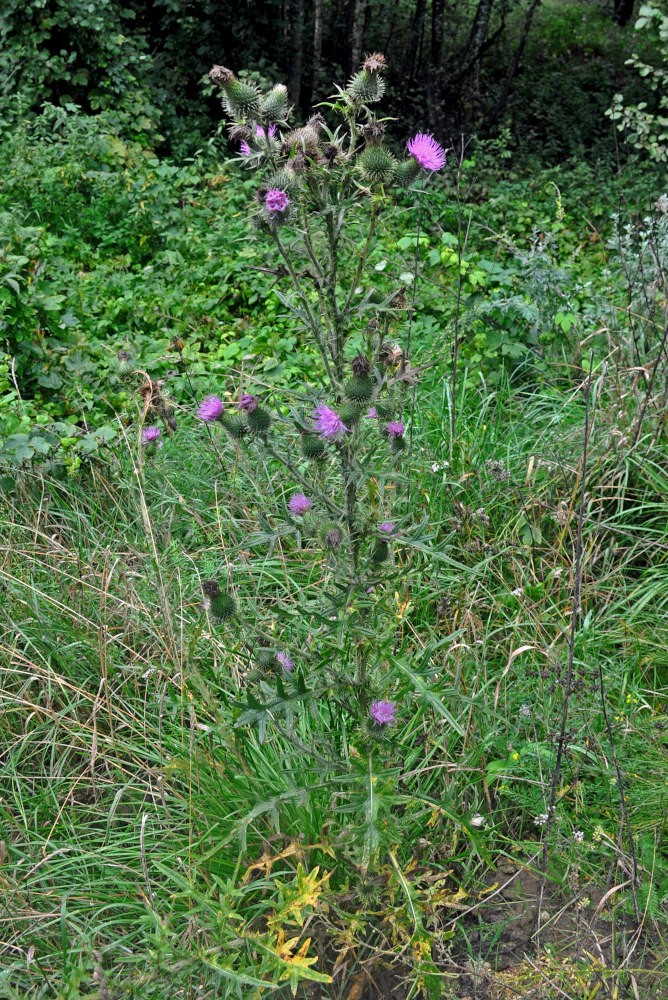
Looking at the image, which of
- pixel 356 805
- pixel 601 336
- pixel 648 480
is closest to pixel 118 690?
pixel 356 805

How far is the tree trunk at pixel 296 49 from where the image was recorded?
8.71 m

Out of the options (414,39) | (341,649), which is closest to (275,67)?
(414,39)

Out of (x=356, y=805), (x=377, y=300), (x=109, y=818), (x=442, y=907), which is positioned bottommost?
(x=442, y=907)

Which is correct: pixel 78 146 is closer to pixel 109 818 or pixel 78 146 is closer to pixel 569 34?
pixel 109 818

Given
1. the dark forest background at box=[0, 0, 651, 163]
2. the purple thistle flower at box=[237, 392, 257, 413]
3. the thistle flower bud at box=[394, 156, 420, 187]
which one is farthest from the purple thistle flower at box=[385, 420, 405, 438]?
the dark forest background at box=[0, 0, 651, 163]

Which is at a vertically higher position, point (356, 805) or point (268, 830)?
point (356, 805)

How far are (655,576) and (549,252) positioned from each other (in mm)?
2417

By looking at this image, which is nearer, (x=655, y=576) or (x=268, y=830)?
(x=268, y=830)

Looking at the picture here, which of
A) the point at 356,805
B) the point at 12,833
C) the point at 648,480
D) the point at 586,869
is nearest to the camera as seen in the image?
the point at 356,805

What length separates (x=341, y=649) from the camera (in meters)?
1.82

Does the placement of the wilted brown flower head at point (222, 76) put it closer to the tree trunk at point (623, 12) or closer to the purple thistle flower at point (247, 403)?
the purple thistle flower at point (247, 403)

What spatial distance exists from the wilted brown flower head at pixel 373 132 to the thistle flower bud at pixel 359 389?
0.50 m

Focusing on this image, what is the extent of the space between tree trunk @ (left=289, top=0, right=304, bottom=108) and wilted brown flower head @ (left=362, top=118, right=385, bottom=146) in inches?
301

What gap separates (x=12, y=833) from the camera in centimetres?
238
